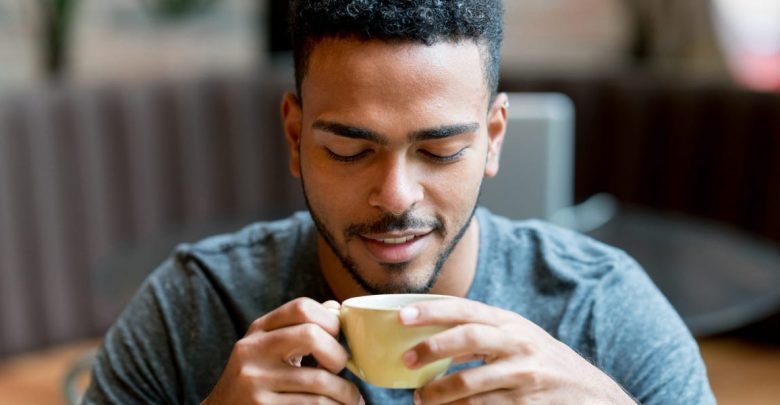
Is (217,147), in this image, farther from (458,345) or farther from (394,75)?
(458,345)

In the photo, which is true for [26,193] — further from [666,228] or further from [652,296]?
[652,296]

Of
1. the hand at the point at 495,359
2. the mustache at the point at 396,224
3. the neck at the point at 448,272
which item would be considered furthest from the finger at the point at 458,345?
the neck at the point at 448,272

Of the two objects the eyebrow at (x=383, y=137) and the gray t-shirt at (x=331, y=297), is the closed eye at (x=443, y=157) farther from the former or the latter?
the gray t-shirt at (x=331, y=297)

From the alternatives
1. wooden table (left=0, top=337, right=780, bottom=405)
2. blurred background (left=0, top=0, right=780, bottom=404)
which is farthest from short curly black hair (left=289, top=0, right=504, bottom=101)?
wooden table (left=0, top=337, right=780, bottom=405)

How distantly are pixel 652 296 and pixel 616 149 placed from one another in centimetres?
256

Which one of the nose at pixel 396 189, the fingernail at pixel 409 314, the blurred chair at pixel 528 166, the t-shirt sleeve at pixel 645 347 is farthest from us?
the blurred chair at pixel 528 166

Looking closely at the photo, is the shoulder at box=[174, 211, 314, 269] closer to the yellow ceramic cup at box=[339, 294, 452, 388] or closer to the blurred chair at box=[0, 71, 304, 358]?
the yellow ceramic cup at box=[339, 294, 452, 388]

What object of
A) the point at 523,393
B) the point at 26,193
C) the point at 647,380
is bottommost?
the point at 26,193

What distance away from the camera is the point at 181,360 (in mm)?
1340

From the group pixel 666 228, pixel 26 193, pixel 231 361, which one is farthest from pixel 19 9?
pixel 231 361

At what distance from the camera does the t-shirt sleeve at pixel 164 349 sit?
132cm

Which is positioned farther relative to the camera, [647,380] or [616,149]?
[616,149]

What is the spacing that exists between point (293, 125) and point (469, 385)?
48 centimetres

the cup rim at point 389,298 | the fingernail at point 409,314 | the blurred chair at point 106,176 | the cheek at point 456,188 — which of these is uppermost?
the cheek at point 456,188
